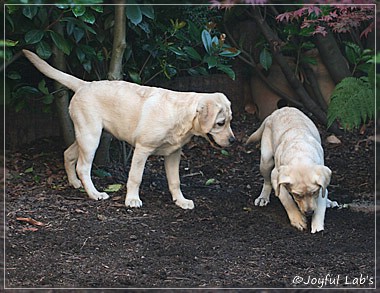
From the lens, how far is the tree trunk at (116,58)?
5797 mm

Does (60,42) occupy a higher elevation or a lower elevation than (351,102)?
higher

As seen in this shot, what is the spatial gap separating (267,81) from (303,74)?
0.38m

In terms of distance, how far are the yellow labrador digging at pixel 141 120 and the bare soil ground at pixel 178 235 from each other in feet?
0.69

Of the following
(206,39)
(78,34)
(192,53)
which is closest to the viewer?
(78,34)

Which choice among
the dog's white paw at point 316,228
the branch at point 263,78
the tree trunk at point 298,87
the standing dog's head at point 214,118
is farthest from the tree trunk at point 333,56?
the dog's white paw at point 316,228

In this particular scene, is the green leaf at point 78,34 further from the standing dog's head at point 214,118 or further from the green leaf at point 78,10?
the standing dog's head at point 214,118

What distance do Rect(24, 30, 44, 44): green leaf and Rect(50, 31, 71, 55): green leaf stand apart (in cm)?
12

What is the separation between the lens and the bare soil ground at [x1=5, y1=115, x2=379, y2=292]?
13.2 ft

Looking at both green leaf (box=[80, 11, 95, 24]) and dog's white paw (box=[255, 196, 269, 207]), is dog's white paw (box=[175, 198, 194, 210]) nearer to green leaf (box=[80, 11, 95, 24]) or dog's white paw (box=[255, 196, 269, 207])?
dog's white paw (box=[255, 196, 269, 207])

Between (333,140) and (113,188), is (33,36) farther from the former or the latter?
(333,140)

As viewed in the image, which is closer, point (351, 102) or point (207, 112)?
point (207, 112)

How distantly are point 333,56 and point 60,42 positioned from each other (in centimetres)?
309

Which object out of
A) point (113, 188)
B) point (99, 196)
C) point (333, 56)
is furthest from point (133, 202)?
point (333, 56)

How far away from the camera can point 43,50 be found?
5.71 metres
